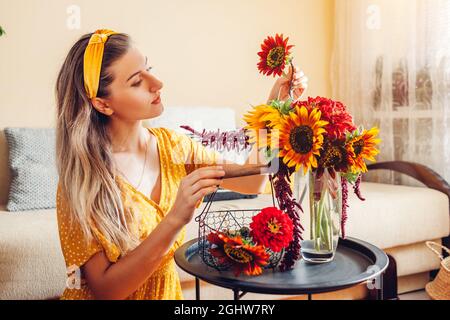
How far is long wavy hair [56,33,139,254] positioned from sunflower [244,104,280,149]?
0.37m

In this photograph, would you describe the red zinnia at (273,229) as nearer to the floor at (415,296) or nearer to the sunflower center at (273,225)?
the sunflower center at (273,225)

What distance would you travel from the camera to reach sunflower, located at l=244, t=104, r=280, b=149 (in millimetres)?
874

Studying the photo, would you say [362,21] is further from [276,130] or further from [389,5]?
[276,130]

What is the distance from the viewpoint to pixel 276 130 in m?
0.87

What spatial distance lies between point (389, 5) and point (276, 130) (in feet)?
6.53

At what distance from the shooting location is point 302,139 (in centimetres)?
86

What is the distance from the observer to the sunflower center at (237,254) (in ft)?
3.02

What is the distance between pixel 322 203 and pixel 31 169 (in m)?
1.44

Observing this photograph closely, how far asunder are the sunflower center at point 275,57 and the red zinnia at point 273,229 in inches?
12.0

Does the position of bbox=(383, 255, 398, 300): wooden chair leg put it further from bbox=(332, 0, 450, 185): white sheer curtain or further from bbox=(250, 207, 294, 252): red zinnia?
bbox=(250, 207, 294, 252): red zinnia

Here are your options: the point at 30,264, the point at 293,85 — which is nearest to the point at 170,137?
the point at 293,85

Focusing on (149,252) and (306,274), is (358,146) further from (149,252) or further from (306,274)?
(149,252)

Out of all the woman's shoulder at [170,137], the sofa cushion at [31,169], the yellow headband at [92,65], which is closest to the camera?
the yellow headband at [92,65]

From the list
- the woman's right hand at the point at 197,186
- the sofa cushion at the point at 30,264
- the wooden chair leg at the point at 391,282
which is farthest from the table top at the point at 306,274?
the wooden chair leg at the point at 391,282
